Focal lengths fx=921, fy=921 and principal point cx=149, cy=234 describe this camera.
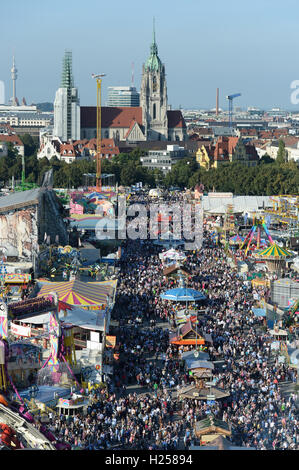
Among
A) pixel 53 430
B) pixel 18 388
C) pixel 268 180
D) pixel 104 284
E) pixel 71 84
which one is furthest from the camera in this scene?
pixel 71 84

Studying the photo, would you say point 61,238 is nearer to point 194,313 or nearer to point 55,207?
point 55,207

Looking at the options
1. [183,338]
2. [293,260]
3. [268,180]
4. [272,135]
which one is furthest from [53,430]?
[272,135]

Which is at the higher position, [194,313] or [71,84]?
[71,84]

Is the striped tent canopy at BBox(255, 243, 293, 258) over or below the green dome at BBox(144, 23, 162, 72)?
below

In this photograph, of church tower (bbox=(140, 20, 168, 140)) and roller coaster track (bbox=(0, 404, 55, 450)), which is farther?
church tower (bbox=(140, 20, 168, 140))

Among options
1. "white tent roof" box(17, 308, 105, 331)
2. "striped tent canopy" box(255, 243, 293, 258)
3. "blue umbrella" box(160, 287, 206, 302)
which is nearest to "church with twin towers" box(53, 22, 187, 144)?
"striped tent canopy" box(255, 243, 293, 258)

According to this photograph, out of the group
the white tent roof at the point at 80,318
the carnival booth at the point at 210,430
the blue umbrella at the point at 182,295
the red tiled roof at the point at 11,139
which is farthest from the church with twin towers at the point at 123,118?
the carnival booth at the point at 210,430

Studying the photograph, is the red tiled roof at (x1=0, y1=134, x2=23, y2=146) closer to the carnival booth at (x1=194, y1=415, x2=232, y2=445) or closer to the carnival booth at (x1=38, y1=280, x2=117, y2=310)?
the carnival booth at (x1=38, y1=280, x2=117, y2=310)
